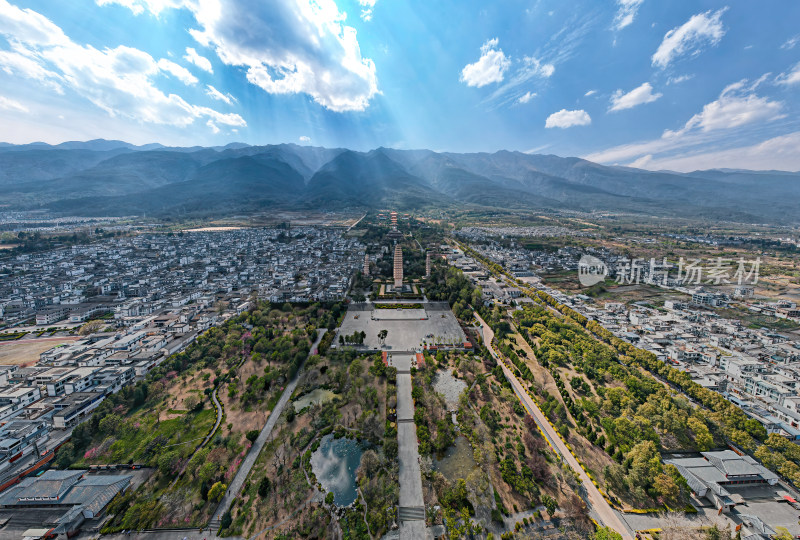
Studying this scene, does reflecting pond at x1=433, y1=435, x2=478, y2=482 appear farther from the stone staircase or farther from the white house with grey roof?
the white house with grey roof

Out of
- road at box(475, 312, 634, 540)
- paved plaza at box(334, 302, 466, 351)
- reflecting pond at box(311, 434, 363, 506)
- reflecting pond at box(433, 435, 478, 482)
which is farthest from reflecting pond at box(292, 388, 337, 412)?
road at box(475, 312, 634, 540)

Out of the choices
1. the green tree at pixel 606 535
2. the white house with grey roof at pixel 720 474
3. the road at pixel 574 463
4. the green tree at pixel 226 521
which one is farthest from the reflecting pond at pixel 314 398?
the white house with grey roof at pixel 720 474

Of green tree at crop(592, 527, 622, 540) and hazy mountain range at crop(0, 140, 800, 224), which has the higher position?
hazy mountain range at crop(0, 140, 800, 224)

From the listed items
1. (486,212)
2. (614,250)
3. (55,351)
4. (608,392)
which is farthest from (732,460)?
(486,212)

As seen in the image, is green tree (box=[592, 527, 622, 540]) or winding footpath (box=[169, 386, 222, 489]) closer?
green tree (box=[592, 527, 622, 540])

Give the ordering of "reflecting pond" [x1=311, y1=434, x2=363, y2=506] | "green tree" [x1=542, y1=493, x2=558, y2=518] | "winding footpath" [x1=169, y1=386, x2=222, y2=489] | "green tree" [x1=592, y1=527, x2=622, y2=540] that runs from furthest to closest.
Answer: "winding footpath" [x1=169, y1=386, x2=222, y2=489] → "reflecting pond" [x1=311, y1=434, x2=363, y2=506] → "green tree" [x1=542, y1=493, x2=558, y2=518] → "green tree" [x1=592, y1=527, x2=622, y2=540]

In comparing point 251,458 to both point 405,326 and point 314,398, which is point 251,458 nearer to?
point 314,398

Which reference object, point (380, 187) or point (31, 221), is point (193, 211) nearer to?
point (31, 221)
